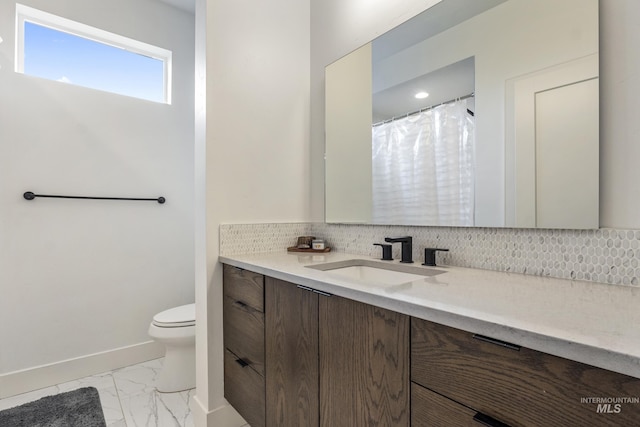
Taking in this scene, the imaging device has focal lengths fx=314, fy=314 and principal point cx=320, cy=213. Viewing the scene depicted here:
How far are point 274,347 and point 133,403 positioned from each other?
122cm

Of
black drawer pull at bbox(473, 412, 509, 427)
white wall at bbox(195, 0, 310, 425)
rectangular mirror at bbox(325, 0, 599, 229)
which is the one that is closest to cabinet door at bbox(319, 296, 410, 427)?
black drawer pull at bbox(473, 412, 509, 427)

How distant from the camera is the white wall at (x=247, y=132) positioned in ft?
5.08

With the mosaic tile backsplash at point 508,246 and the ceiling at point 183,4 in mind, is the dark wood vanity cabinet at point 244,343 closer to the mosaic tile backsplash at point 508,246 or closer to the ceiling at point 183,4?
the mosaic tile backsplash at point 508,246

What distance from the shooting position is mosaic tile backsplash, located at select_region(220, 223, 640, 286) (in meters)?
0.88

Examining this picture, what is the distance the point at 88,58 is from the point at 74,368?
2.14 metres

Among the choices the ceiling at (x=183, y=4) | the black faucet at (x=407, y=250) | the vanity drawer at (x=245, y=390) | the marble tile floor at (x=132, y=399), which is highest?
the ceiling at (x=183, y=4)

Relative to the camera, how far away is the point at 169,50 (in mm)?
2486

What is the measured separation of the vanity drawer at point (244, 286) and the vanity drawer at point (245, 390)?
0.28 m

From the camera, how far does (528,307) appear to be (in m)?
0.66

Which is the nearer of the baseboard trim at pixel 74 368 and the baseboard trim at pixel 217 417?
the baseboard trim at pixel 217 417

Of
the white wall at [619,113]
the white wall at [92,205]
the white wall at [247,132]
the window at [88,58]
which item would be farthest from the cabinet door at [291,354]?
the window at [88,58]

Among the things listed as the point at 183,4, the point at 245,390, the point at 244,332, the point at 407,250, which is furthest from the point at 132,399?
the point at 183,4

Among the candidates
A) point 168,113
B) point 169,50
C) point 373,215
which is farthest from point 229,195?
point 169,50

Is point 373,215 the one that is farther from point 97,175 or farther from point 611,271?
point 97,175
